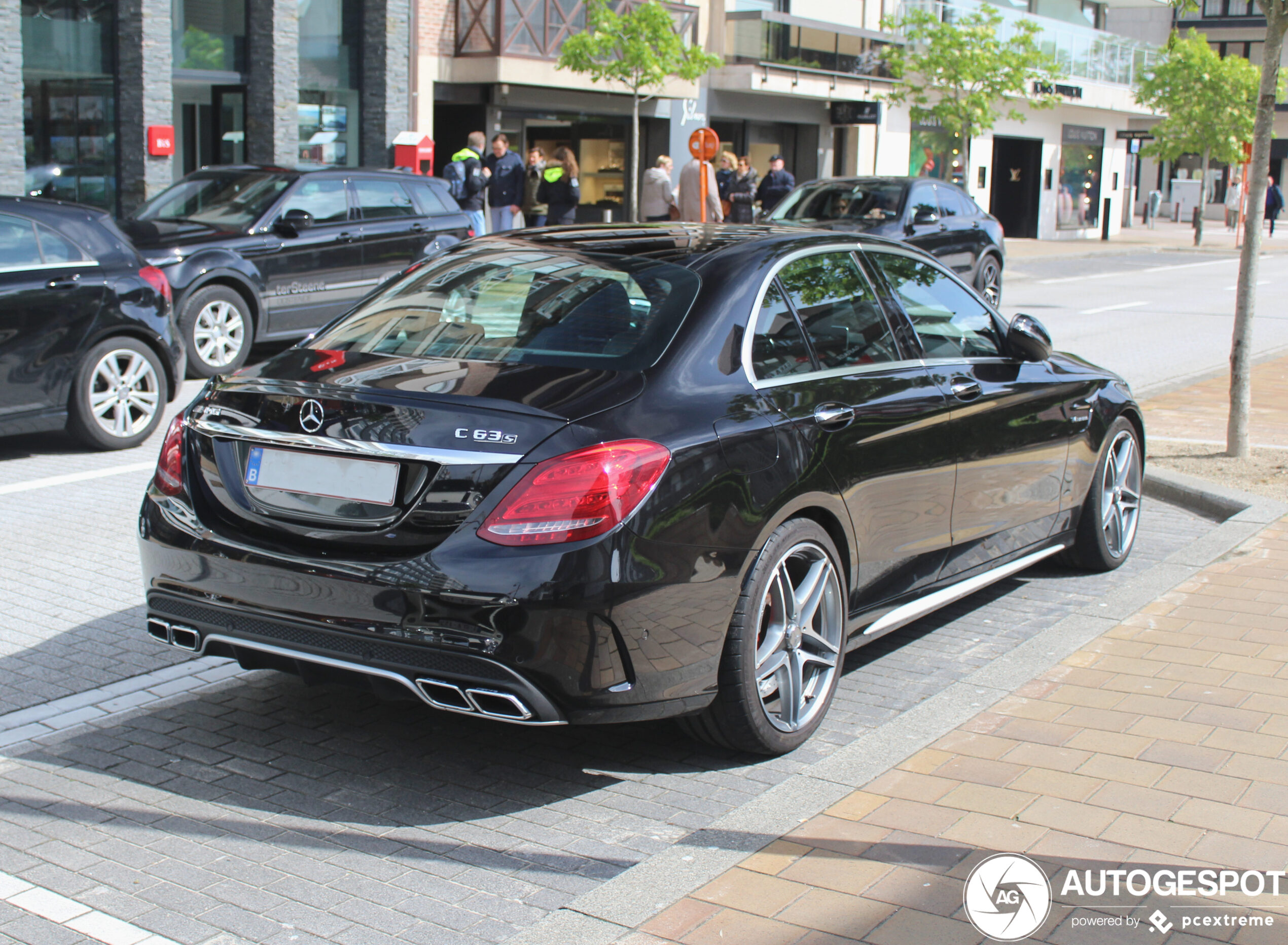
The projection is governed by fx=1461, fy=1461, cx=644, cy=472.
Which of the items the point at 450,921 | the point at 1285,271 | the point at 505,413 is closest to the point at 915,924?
the point at 450,921

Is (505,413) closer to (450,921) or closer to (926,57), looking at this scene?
(450,921)

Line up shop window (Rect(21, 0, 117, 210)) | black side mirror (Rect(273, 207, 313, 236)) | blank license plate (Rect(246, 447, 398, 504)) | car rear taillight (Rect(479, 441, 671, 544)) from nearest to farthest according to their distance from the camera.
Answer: car rear taillight (Rect(479, 441, 671, 544)) → blank license plate (Rect(246, 447, 398, 504)) → black side mirror (Rect(273, 207, 313, 236)) → shop window (Rect(21, 0, 117, 210))

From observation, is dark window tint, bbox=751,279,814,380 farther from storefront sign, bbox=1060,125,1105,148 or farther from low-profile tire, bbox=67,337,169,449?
storefront sign, bbox=1060,125,1105,148

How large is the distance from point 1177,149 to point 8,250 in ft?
150

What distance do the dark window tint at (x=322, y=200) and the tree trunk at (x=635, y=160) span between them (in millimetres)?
12970

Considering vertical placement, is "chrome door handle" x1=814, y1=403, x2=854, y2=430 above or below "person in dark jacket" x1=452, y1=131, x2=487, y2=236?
below

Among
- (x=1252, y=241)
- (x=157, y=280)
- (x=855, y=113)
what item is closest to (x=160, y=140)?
(x=157, y=280)

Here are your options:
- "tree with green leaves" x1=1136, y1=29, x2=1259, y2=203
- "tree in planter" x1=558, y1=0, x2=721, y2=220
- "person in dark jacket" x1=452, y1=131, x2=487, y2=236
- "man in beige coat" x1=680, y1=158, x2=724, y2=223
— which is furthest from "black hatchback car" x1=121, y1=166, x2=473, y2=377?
"tree with green leaves" x1=1136, y1=29, x2=1259, y2=203

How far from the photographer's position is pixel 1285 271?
31641 millimetres

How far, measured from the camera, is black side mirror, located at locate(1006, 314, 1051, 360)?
19.1 ft

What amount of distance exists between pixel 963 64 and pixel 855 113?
4143 mm

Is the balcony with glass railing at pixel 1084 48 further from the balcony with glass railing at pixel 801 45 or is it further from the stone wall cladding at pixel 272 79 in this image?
the stone wall cladding at pixel 272 79

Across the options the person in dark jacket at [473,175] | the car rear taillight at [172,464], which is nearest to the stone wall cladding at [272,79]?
the person in dark jacket at [473,175]

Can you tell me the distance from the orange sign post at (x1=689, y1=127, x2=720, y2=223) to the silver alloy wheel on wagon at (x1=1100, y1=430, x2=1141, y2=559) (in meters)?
14.7
